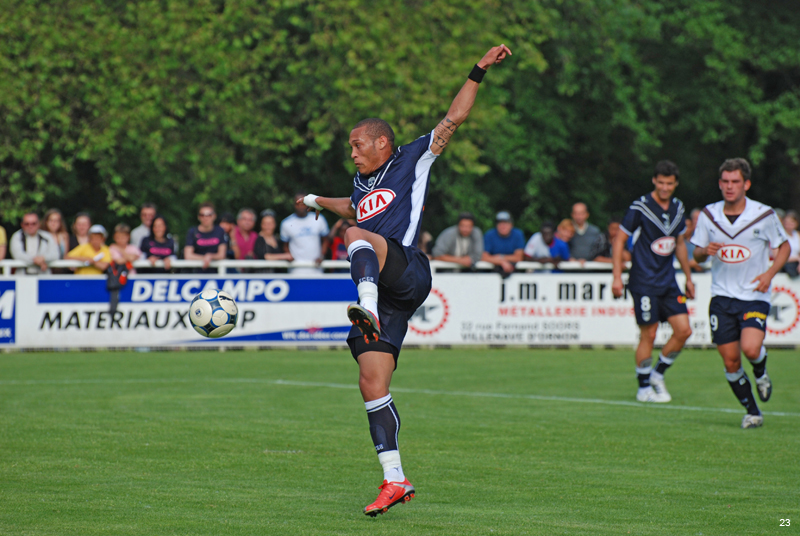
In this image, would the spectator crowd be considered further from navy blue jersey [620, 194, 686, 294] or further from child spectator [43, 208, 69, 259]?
navy blue jersey [620, 194, 686, 294]

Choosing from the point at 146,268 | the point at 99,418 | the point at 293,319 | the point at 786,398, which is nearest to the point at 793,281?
the point at 786,398

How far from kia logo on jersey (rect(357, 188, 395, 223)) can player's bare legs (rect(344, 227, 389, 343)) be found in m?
0.27

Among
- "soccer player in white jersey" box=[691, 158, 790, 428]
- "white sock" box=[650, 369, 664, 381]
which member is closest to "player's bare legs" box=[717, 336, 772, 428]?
"soccer player in white jersey" box=[691, 158, 790, 428]

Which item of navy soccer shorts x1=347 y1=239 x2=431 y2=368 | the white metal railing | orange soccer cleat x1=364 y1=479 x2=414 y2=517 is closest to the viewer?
orange soccer cleat x1=364 y1=479 x2=414 y2=517

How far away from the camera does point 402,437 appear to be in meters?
8.54

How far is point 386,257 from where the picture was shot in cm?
576

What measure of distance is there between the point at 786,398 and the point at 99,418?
7296mm

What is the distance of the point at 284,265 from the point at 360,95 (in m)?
6.85

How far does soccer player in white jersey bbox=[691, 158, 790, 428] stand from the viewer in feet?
30.2

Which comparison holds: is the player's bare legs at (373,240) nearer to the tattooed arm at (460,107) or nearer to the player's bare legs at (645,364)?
the tattooed arm at (460,107)

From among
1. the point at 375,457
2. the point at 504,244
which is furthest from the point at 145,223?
the point at 375,457

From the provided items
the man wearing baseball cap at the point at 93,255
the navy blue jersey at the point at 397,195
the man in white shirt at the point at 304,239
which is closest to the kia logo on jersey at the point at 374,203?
the navy blue jersey at the point at 397,195

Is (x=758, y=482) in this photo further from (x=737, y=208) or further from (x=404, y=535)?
(x=737, y=208)

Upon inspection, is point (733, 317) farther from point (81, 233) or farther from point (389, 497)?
point (81, 233)
